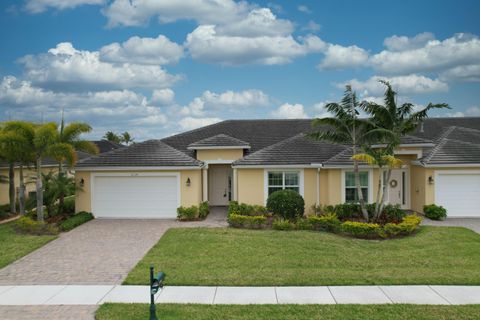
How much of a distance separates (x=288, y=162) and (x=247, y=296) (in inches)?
426

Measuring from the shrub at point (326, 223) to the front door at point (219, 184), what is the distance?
26.0 feet

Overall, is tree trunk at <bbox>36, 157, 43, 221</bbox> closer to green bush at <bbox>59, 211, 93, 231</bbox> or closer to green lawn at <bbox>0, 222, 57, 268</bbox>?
green bush at <bbox>59, 211, 93, 231</bbox>

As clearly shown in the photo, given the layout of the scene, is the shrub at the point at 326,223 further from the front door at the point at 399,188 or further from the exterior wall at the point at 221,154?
the exterior wall at the point at 221,154

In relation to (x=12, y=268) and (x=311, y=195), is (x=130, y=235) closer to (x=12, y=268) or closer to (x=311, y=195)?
(x=12, y=268)

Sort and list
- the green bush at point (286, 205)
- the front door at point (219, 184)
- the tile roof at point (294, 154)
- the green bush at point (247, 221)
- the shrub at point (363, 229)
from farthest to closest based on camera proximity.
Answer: the front door at point (219, 184)
the tile roof at point (294, 154)
the green bush at point (286, 205)
the green bush at point (247, 221)
the shrub at point (363, 229)

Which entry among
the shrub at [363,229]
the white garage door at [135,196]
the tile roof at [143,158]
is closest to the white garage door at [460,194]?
the shrub at [363,229]

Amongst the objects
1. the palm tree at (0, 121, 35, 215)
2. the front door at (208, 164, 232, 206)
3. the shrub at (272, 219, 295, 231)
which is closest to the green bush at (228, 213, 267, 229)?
the shrub at (272, 219, 295, 231)

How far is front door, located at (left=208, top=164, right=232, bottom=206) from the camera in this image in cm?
2311

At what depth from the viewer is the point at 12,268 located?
11453 millimetres

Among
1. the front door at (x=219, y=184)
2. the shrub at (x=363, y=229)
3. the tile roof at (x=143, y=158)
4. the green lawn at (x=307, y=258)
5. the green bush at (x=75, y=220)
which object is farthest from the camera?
the front door at (x=219, y=184)

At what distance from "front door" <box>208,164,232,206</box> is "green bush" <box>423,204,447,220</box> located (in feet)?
34.0

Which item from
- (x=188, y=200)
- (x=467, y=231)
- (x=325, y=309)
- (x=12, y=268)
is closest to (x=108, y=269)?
(x=12, y=268)

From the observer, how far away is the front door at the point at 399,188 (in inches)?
803

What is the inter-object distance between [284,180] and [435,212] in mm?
6867
